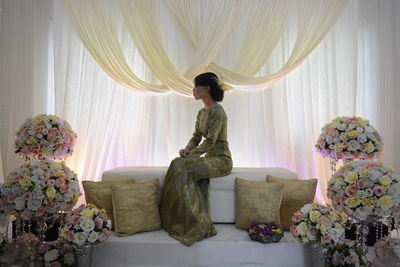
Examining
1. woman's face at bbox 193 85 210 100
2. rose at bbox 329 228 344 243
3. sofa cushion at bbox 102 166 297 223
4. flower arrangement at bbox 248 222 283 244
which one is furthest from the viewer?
woman's face at bbox 193 85 210 100

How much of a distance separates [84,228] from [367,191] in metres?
1.87

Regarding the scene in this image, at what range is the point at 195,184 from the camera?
2705 mm

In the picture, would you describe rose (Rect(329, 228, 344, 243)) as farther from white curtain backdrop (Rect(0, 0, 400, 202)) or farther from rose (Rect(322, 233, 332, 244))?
white curtain backdrop (Rect(0, 0, 400, 202))

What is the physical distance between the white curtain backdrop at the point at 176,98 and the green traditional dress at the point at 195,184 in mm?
984

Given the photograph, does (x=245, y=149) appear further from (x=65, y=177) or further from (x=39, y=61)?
(x=39, y=61)

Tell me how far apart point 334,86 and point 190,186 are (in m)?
2.30

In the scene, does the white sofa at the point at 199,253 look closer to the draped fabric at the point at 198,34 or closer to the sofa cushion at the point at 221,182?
the sofa cushion at the point at 221,182

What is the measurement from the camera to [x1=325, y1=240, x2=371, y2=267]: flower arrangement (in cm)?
200

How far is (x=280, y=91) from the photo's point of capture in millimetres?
3814

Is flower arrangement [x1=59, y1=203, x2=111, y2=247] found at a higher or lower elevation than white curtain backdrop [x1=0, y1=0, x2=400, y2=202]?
lower

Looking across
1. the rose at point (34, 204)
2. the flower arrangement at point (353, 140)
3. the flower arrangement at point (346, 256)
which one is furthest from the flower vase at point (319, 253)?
the rose at point (34, 204)

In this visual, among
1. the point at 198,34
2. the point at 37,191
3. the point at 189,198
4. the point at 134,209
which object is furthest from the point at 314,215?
the point at 198,34

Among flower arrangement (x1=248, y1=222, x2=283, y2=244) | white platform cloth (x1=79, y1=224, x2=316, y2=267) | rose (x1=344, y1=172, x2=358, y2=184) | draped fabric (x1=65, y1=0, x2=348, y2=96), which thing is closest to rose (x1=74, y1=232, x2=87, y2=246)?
white platform cloth (x1=79, y1=224, x2=316, y2=267)

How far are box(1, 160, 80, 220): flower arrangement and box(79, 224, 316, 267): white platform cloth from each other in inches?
24.4
